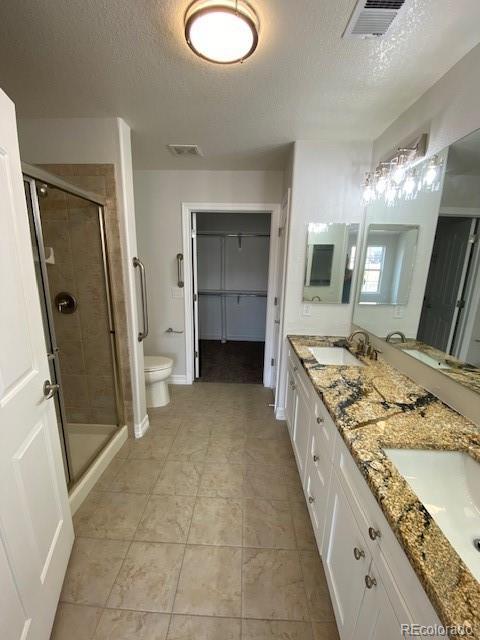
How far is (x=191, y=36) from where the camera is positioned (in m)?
1.06

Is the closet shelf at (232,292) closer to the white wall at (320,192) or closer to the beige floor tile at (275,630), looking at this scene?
the white wall at (320,192)

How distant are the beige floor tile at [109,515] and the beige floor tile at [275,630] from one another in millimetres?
736

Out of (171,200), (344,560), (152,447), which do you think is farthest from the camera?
(171,200)

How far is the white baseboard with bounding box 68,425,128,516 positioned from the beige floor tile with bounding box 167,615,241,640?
89cm

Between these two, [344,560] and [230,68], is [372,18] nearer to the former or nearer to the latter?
[230,68]

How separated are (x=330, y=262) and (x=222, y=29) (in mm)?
1593

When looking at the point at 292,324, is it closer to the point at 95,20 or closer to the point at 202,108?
the point at 202,108

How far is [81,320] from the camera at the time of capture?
2098 millimetres

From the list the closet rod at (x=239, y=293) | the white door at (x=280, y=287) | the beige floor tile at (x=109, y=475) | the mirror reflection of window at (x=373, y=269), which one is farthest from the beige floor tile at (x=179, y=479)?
the closet rod at (x=239, y=293)

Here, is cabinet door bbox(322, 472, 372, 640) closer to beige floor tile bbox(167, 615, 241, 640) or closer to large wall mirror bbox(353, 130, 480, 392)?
beige floor tile bbox(167, 615, 241, 640)

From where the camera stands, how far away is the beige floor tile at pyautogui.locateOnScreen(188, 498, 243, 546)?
144 cm

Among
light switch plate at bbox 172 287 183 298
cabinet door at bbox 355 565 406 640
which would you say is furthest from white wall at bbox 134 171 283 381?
cabinet door at bbox 355 565 406 640

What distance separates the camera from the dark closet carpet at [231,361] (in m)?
3.46

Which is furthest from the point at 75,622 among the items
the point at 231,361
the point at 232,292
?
the point at 232,292
